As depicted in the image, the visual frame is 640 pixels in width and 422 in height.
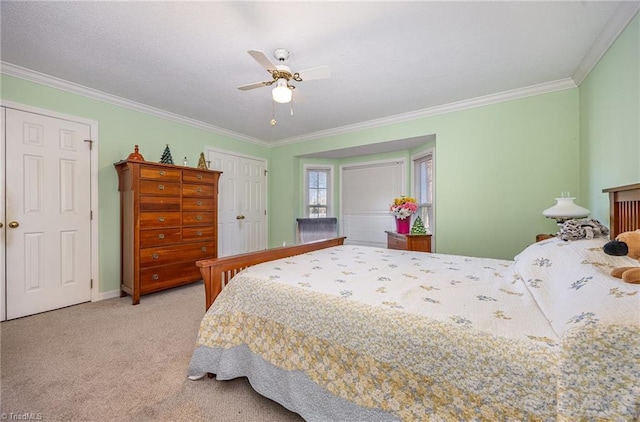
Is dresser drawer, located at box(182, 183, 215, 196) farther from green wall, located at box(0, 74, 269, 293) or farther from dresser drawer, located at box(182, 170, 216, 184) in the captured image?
green wall, located at box(0, 74, 269, 293)

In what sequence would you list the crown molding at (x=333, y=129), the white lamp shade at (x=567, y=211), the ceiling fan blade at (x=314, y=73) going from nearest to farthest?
the ceiling fan blade at (x=314, y=73) → the white lamp shade at (x=567, y=211) → the crown molding at (x=333, y=129)

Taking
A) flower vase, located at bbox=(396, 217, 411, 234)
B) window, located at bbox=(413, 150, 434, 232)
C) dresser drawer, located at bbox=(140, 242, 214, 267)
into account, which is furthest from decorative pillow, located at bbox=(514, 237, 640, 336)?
dresser drawer, located at bbox=(140, 242, 214, 267)

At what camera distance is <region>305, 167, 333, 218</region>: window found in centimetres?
548

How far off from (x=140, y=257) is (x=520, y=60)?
4.41m

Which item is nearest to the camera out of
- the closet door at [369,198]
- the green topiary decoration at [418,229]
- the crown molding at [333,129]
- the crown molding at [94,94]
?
the crown molding at [94,94]

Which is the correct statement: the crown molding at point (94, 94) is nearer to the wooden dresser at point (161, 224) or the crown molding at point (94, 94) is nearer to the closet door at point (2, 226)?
the closet door at point (2, 226)

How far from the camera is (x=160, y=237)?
3.23 m

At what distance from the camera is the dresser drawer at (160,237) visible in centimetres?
308

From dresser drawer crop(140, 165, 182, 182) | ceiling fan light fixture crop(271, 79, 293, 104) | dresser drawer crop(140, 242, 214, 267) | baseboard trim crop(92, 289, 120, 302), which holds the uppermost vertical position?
ceiling fan light fixture crop(271, 79, 293, 104)

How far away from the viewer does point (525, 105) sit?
3098mm

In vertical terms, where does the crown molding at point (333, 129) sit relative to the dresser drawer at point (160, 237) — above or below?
above

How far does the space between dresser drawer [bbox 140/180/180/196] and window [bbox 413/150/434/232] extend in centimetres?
364

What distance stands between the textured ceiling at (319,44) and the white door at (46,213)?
61 cm

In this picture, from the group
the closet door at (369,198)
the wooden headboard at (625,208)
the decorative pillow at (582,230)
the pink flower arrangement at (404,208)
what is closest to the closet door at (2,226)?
the pink flower arrangement at (404,208)
